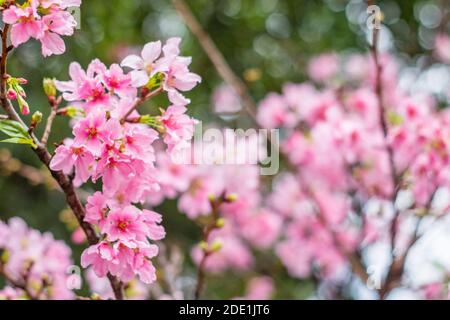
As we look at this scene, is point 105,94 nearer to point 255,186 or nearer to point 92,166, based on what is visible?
point 92,166

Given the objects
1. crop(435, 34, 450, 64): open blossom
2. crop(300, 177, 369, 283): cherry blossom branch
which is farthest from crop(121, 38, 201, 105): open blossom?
crop(435, 34, 450, 64): open blossom

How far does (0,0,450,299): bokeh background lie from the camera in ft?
8.28

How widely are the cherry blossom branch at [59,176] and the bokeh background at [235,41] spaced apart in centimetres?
136

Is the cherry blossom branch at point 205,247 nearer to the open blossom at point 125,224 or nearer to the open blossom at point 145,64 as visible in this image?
the open blossom at point 125,224

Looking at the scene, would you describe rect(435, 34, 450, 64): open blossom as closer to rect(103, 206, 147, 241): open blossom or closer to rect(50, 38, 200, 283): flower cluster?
rect(50, 38, 200, 283): flower cluster

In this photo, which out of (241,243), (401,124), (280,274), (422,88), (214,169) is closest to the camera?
(401,124)

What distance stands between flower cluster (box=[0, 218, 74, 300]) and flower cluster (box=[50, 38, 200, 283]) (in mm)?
441

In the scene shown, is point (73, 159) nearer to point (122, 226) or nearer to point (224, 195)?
point (122, 226)

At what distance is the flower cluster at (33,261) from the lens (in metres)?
1.44

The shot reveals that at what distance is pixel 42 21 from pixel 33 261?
2.17ft

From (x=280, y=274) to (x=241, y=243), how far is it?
11.2 inches

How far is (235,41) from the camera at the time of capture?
2.80 m

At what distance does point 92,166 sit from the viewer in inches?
40.5

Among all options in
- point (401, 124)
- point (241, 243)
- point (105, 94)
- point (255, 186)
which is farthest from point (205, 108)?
point (105, 94)
